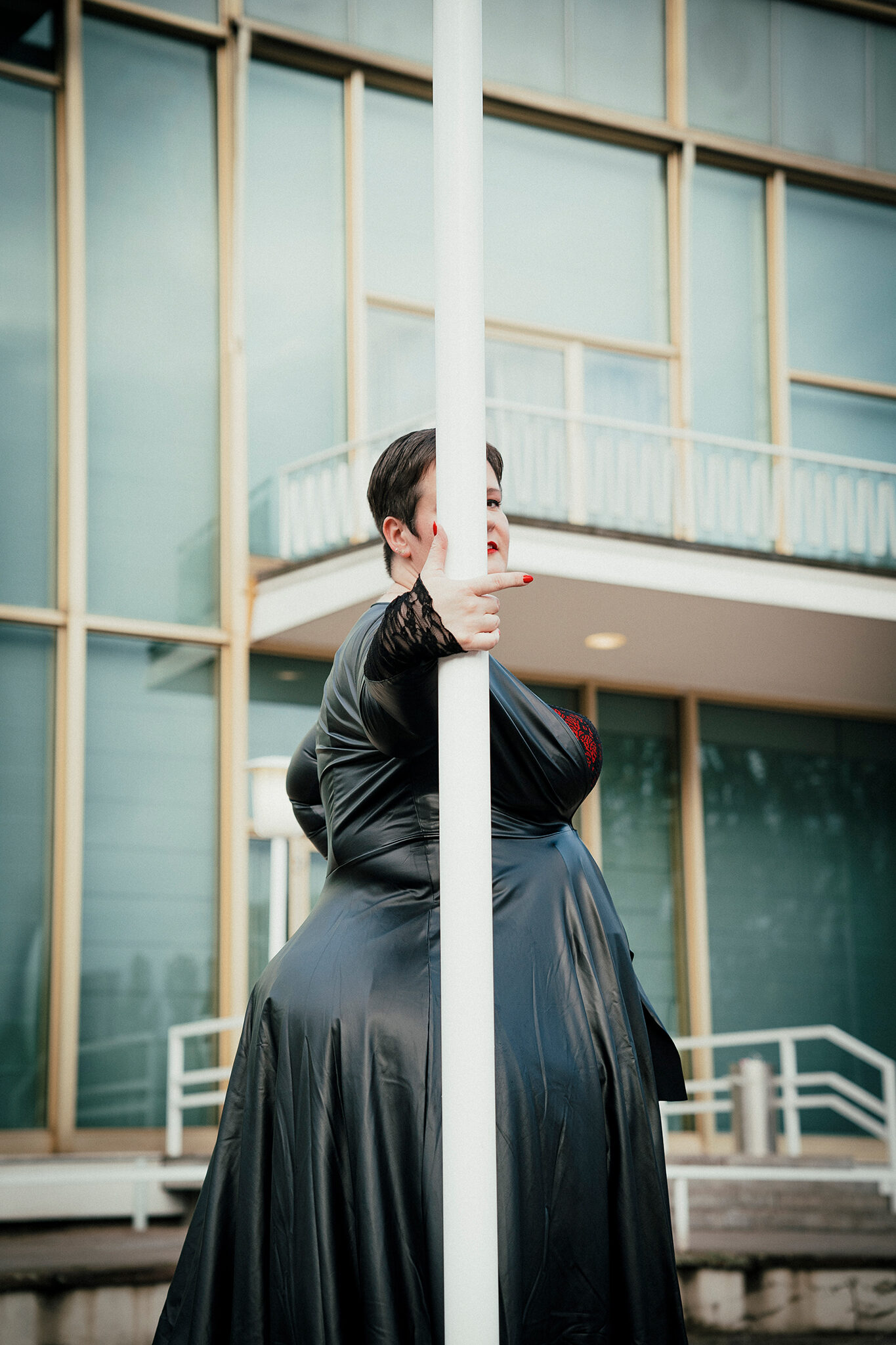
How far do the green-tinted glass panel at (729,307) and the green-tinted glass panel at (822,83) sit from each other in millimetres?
658

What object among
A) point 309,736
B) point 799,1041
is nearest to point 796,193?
point 799,1041

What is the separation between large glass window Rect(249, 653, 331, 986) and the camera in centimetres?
845

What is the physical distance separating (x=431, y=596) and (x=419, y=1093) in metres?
0.54

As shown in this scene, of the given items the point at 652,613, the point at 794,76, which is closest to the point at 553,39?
the point at 794,76

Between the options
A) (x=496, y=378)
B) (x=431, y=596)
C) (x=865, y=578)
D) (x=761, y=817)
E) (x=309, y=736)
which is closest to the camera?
(x=431, y=596)

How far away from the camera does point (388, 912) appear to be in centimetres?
160

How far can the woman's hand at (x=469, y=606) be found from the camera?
1.32 metres

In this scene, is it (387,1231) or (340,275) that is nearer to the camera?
(387,1231)

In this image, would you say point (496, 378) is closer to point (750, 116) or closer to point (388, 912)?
point (750, 116)

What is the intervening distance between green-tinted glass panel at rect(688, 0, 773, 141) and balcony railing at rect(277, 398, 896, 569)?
2537 millimetres

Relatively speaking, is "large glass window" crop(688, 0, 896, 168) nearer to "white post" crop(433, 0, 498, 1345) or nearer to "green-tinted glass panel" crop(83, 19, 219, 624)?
"green-tinted glass panel" crop(83, 19, 219, 624)

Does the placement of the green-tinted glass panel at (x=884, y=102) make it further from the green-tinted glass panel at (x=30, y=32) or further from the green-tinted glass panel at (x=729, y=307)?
the green-tinted glass panel at (x=30, y=32)

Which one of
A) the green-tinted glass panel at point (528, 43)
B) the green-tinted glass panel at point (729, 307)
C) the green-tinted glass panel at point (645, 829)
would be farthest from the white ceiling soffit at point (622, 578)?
the green-tinted glass panel at point (528, 43)

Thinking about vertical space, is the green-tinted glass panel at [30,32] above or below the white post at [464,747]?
above
